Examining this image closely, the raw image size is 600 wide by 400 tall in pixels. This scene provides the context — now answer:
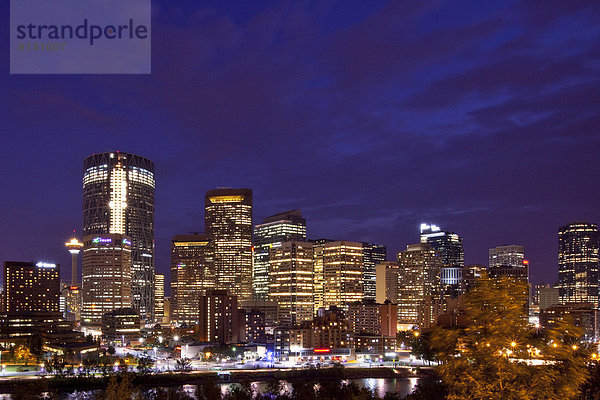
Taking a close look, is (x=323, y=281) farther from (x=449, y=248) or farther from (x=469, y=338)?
(x=469, y=338)

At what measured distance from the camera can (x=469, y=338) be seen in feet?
32.8

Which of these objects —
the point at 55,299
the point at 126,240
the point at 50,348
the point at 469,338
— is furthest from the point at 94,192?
the point at 469,338

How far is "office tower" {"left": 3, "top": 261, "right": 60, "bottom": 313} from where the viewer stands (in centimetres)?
10506

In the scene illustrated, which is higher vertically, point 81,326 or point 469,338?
point 469,338

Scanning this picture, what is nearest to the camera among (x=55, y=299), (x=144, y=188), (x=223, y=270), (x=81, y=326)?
(x=55, y=299)

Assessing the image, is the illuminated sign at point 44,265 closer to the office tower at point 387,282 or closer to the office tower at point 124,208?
the office tower at point 124,208

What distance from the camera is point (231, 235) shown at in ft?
521

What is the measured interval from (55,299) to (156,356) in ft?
121

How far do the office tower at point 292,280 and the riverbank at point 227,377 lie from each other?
196ft

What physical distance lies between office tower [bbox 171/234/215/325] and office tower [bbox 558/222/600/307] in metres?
79.3

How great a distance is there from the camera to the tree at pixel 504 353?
384 inches

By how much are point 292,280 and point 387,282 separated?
24.4m

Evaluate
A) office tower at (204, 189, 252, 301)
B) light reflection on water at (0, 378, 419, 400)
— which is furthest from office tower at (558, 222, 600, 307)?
light reflection on water at (0, 378, 419, 400)

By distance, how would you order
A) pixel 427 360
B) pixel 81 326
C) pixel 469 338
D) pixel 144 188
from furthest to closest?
pixel 144 188 → pixel 81 326 → pixel 427 360 → pixel 469 338
